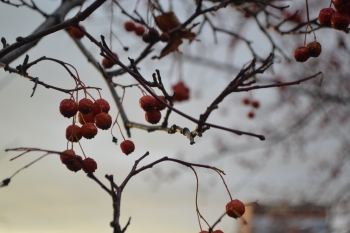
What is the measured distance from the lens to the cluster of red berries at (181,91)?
4.00 metres

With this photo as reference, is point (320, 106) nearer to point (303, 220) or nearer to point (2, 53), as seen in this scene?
point (303, 220)

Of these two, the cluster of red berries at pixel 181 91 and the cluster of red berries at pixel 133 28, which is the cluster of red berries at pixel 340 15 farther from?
the cluster of red berries at pixel 181 91

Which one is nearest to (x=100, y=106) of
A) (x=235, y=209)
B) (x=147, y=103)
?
(x=147, y=103)

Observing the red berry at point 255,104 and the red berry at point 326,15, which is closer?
the red berry at point 326,15

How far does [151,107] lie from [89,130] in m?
0.25

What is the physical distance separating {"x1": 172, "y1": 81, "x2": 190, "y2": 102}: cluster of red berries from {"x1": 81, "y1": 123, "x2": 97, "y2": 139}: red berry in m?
2.63

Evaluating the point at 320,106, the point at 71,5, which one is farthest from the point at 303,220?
the point at 71,5

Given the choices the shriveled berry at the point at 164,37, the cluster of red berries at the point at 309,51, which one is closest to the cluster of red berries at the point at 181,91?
the shriveled berry at the point at 164,37

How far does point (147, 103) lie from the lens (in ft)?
4.85

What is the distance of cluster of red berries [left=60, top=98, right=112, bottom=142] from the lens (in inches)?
53.6

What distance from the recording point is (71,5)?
2.55 metres

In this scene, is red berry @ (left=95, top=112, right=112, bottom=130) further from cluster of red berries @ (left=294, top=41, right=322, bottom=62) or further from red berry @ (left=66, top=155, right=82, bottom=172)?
cluster of red berries @ (left=294, top=41, right=322, bottom=62)

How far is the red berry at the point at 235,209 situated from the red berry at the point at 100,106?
56 cm

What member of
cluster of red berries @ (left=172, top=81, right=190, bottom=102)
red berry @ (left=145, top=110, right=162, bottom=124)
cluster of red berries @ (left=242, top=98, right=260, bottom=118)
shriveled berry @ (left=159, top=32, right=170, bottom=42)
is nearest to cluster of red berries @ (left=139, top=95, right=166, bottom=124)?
red berry @ (left=145, top=110, right=162, bottom=124)
